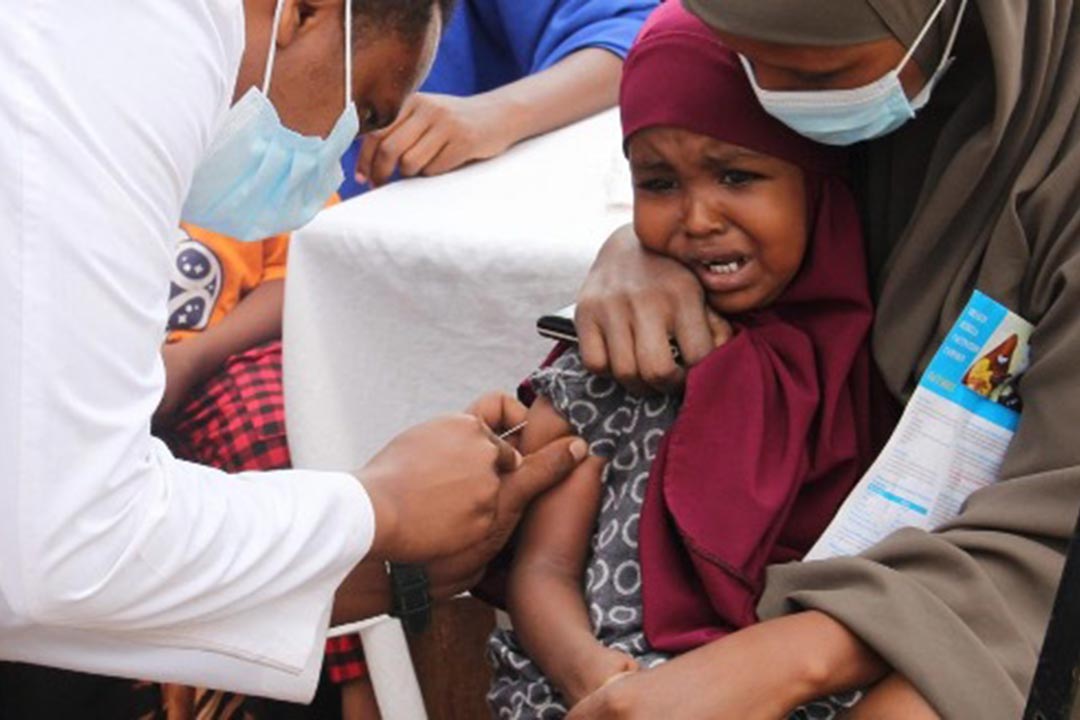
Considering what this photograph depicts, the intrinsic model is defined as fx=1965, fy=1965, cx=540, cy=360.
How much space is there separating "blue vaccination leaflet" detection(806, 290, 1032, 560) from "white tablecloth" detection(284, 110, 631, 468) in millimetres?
736

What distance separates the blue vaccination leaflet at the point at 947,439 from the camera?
7.13ft

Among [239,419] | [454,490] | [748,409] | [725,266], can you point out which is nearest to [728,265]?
[725,266]

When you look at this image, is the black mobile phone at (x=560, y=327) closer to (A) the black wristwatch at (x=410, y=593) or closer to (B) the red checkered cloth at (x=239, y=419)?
(A) the black wristwatch at (x=410, y=593)

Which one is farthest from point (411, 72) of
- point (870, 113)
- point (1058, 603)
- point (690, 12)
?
point (1058, 603)

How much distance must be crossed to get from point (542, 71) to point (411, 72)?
1.28 metres

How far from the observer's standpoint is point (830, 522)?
225 centimetres

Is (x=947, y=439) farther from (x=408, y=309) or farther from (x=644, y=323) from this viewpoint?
(x=408, y=309)

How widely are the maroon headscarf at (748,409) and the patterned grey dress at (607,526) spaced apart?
0.11 feet

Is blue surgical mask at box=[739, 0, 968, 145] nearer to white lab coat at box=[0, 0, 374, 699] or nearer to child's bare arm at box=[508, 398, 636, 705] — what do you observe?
child's bare arm at box=[508, 398, 636, 705]


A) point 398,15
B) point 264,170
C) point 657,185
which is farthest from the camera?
point 657,185

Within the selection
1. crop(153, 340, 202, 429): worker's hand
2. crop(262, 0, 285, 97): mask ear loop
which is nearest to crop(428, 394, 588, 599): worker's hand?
crop(262, 0, 285, 97): mask ear loop

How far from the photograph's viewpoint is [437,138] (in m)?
3.22

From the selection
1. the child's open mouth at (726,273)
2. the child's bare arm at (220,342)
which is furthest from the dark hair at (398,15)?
the child's bare arm at (220,342)

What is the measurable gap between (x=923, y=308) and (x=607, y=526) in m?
0.45
